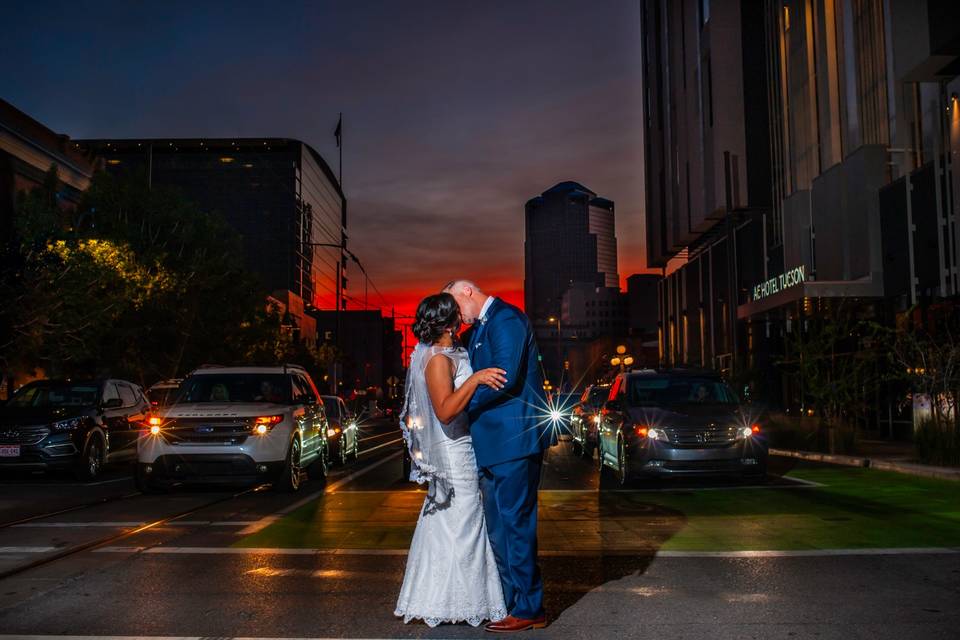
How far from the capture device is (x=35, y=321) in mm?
23375

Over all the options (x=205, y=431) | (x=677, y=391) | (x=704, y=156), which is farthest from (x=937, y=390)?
(x=704, y=156)

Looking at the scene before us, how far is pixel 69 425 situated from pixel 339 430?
4945mm

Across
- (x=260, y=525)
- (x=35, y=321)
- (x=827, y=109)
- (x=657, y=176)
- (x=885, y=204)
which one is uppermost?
(x=657, y=176)

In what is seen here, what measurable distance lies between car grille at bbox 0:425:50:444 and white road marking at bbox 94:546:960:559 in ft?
26.2

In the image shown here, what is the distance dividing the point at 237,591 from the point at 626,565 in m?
2.99

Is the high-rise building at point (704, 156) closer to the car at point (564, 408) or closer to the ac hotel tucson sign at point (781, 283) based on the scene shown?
the ac hotel tucson sign at point (781, 283)

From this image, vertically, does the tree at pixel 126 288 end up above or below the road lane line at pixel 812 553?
above

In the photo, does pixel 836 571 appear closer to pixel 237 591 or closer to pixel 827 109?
pixel 237 591

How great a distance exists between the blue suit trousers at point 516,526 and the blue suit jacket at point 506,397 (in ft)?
0.28

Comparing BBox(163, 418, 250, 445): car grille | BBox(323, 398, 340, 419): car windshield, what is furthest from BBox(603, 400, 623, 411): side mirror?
BBox(323, 398, 340, 419): car windshield

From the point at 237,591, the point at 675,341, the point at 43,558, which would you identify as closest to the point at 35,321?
the point at 43,558

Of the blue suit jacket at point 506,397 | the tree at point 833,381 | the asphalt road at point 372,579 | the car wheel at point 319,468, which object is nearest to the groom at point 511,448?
the blue suit jacket at point 506,397

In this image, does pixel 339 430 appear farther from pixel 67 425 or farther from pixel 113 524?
pixel 113 524

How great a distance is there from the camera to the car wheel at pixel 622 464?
1398cm
